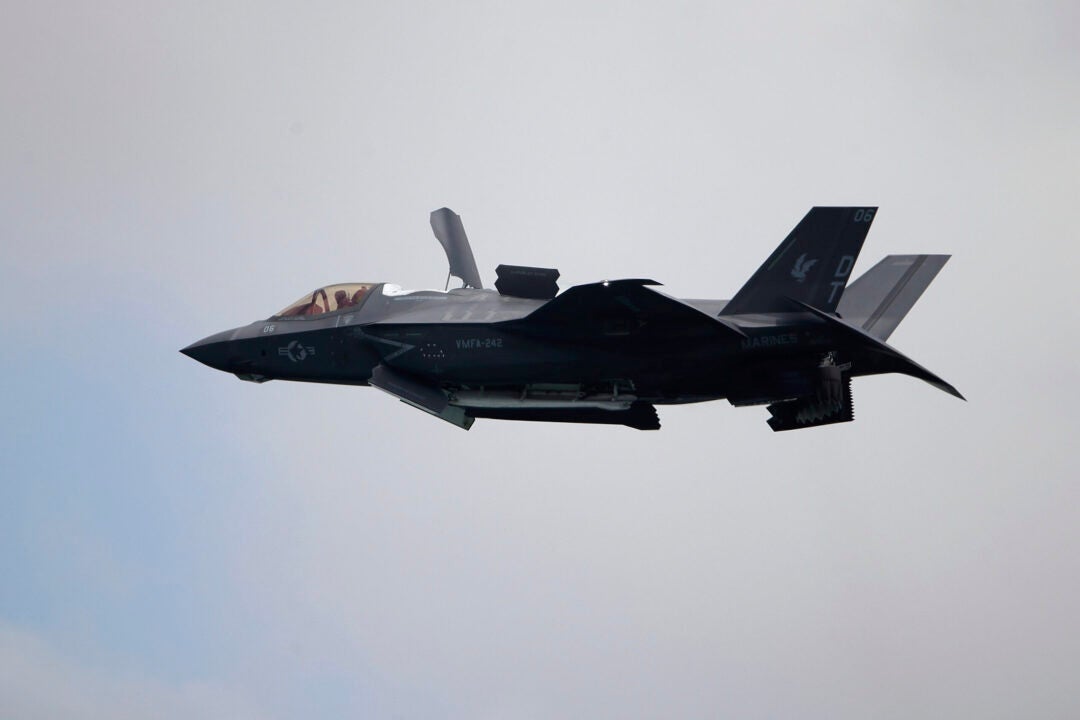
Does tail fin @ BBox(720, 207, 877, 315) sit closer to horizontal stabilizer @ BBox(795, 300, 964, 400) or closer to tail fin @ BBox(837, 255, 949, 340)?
horizontal stabilizer @ BBox(795, 300, 964, 400)

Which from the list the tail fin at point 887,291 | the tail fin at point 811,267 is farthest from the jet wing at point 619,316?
the tail fin at point 887,291

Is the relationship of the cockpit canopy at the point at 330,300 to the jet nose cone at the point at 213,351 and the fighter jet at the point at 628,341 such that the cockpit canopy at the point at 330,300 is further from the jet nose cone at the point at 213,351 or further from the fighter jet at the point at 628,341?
the jet nose cone at the point at 213,351

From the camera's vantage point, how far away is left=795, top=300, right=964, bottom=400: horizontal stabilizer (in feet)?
114

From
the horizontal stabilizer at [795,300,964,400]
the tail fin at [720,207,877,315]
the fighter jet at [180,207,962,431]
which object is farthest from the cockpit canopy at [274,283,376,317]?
the horizontal stabilizer at [795,300,964,400]

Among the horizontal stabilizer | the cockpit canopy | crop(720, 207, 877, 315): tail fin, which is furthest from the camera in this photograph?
the cockpit canopy

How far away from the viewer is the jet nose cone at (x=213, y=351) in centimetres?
4103

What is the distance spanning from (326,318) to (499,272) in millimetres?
4731

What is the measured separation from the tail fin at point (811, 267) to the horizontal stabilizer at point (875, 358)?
559 millimetres

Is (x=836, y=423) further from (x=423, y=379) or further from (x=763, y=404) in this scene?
(x=423, y=379)

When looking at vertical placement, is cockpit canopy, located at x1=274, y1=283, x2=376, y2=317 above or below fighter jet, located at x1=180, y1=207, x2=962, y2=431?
above

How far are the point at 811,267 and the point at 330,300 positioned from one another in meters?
12.1

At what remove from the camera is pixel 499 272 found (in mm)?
38688

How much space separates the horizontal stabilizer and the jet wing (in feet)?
7.01

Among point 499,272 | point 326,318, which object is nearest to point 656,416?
point 499,272
